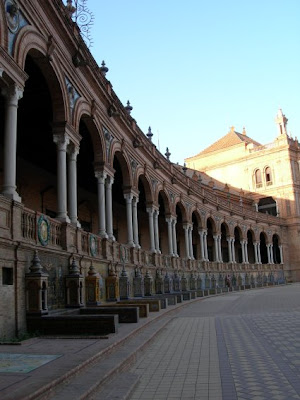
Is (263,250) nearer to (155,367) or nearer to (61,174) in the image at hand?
(61,174)

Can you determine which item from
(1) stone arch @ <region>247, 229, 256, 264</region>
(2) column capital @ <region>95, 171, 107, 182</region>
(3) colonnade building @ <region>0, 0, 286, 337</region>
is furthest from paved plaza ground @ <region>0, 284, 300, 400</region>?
(1) stone arch @ <region>247, 229, 256, 264</region>

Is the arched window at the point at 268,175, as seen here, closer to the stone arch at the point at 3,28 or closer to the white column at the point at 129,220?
the white column at the point at 129,220

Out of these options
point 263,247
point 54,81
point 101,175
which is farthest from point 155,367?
point 263,247

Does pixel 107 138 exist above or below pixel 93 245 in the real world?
above

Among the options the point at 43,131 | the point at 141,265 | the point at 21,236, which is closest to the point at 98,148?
the point at 43,131

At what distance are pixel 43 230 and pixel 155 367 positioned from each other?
460 centimetres

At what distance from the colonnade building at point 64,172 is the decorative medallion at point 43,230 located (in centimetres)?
2

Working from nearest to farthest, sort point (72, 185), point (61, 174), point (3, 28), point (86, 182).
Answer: point (3, 28), point (61, 174), point (72, 185), point (86, 182)

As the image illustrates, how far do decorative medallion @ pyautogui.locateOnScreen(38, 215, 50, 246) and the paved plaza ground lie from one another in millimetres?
2615

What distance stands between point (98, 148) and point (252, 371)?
38.3 feet

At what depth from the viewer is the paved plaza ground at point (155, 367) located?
496cm

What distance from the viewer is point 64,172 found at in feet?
41.7

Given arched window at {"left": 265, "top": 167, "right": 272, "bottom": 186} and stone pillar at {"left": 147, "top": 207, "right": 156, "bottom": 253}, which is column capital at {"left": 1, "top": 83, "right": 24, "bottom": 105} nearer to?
stone pillar at {"left": 147, "top": 207, "right": 156, "bottom": 253}

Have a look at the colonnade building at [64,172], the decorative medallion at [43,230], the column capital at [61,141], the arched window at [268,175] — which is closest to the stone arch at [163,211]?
the colonnade building at [64,172]
